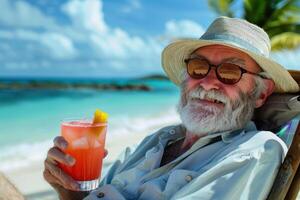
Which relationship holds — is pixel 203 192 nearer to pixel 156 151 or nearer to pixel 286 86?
pixel 156 151

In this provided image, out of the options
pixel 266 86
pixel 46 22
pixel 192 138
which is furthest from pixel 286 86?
pixel 46 22

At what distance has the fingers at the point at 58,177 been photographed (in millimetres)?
2174

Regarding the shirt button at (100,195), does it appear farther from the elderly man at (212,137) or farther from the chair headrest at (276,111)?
the chair headrest at (276,111)

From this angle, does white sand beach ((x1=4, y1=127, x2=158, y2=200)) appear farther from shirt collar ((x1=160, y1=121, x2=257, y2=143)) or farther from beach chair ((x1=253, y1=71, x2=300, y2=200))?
beach chair ((x1=253, y1=71, x2=300, y2=200))

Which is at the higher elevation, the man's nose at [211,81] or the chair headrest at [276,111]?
the man's nose at [211,81]

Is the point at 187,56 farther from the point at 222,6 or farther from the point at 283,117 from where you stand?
the point at 222,6

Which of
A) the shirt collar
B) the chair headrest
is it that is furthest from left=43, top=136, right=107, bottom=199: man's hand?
the chair headrest

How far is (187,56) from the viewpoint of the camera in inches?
110

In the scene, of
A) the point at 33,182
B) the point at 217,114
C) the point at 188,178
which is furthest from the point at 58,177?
the point at 33,182

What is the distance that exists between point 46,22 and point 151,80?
2529cm

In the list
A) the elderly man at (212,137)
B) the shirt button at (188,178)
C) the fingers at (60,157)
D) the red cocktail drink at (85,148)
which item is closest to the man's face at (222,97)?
the elderly man at (212,137)

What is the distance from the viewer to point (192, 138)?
2.62m

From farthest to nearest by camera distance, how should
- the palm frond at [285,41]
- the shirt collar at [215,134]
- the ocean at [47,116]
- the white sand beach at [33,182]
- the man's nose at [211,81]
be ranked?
the ocean at [47,116] < the palm frond at [285,41] < the white sand beach at [33,182] < the man's nose at [211,81] < the shirt collar at [215,134]

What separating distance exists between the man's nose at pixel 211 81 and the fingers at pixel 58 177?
82cm
